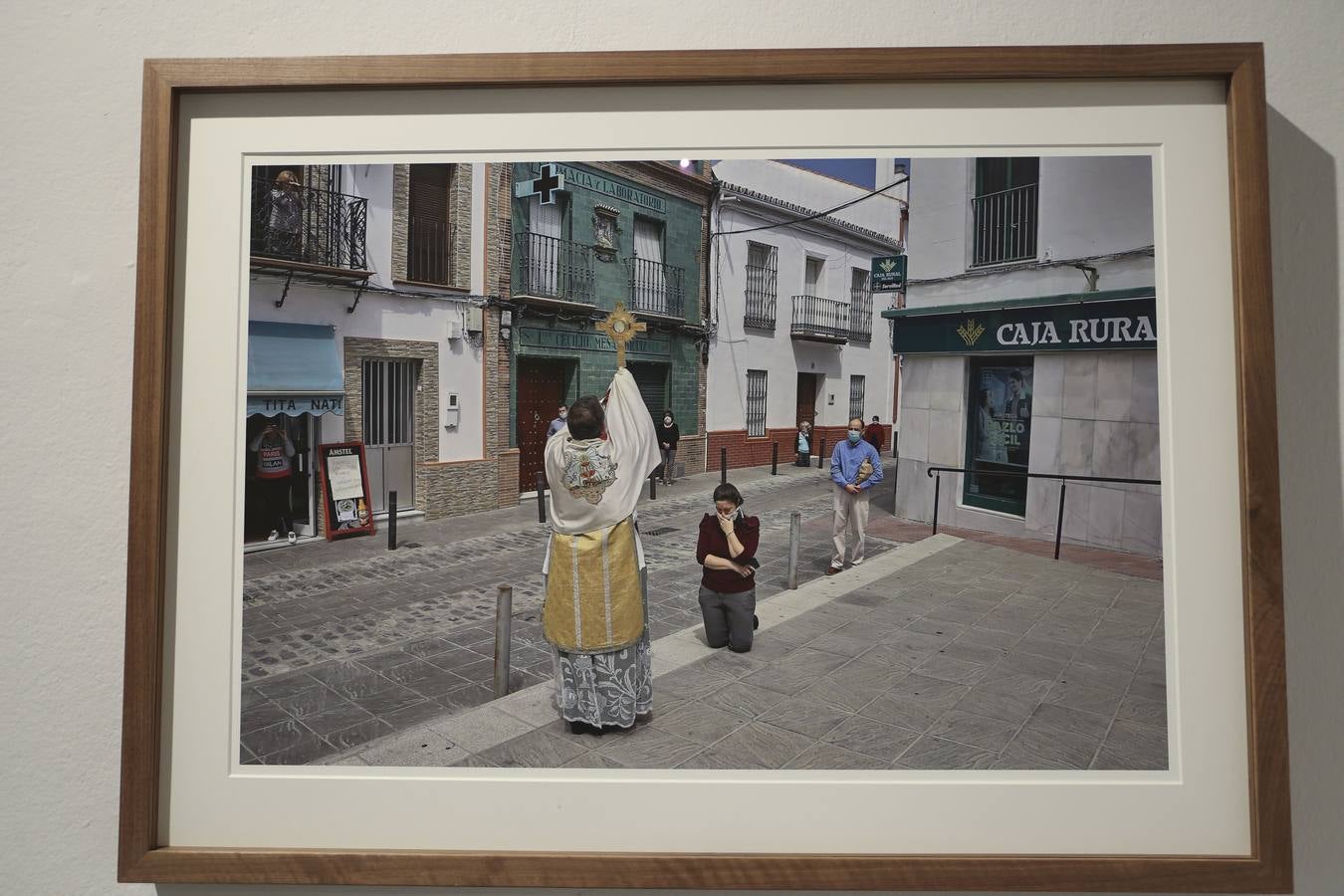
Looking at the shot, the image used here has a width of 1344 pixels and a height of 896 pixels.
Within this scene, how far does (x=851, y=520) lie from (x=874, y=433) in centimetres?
25

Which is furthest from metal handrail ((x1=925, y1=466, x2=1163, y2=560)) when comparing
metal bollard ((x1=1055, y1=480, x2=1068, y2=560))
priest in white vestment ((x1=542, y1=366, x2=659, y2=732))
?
priest in white vestment ((x1=542, y1=366, x2=659, y2=732))

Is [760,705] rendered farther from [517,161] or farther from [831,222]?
[517,161]

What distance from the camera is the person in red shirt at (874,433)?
1.95 meters

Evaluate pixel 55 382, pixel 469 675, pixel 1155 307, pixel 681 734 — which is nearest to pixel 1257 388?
pixel 1155 307

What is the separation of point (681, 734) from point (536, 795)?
0.35m

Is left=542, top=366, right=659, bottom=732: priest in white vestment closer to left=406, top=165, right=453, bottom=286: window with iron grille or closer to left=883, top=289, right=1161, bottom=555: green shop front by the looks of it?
left=406, top=165, right=453, bottom=286: window with iron grille

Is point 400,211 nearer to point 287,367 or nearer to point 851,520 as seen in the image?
point 287,367

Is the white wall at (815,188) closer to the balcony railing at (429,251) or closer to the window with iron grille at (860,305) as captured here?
the window with iron grille at (860,305)

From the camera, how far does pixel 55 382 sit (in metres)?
1.78

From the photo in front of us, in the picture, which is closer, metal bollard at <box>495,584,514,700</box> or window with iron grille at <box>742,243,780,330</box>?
metal bollard at <box>495,584,514,700</box>

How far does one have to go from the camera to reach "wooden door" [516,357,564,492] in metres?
1.69

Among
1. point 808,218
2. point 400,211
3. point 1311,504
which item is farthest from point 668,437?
point 1311,504

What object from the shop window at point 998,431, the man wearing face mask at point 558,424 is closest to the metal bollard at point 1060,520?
the shop window at point 998,431

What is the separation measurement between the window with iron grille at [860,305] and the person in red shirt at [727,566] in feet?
2.02
